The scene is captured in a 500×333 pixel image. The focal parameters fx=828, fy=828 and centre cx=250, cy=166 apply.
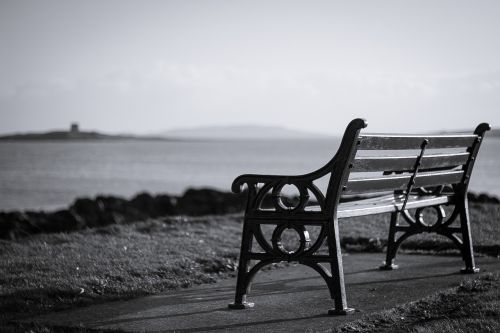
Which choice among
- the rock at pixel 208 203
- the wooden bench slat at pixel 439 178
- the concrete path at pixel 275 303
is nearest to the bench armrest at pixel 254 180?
the concrete path at pixel 275 303

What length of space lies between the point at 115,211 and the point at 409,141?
16901mm

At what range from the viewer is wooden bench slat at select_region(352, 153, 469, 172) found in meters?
5.65

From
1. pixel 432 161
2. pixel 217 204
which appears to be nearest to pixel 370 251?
pixel 432 161

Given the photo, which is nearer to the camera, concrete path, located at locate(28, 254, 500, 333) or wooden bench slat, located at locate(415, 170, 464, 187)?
concrete path, located at locate(28, 254, 500, 333)

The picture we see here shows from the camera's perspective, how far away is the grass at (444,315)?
4.80m

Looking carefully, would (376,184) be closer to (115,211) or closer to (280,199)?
(280,199)

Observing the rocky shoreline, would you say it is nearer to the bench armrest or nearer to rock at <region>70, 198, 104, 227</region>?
rock at <region>70, 198, 104, 227</region>

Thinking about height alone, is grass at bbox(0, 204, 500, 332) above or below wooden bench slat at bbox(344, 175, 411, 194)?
below

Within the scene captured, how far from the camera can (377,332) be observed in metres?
4.78

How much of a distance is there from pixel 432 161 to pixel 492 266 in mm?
1303

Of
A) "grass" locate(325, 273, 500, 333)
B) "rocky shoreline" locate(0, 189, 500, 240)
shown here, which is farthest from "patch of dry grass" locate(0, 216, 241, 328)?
"rocky shoreline" locate(0, 189, 500, 240)

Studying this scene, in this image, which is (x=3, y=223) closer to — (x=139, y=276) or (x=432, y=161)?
(x=139, y=276)

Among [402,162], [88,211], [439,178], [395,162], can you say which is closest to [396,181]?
[402,162]

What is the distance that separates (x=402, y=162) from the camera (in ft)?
20.7
